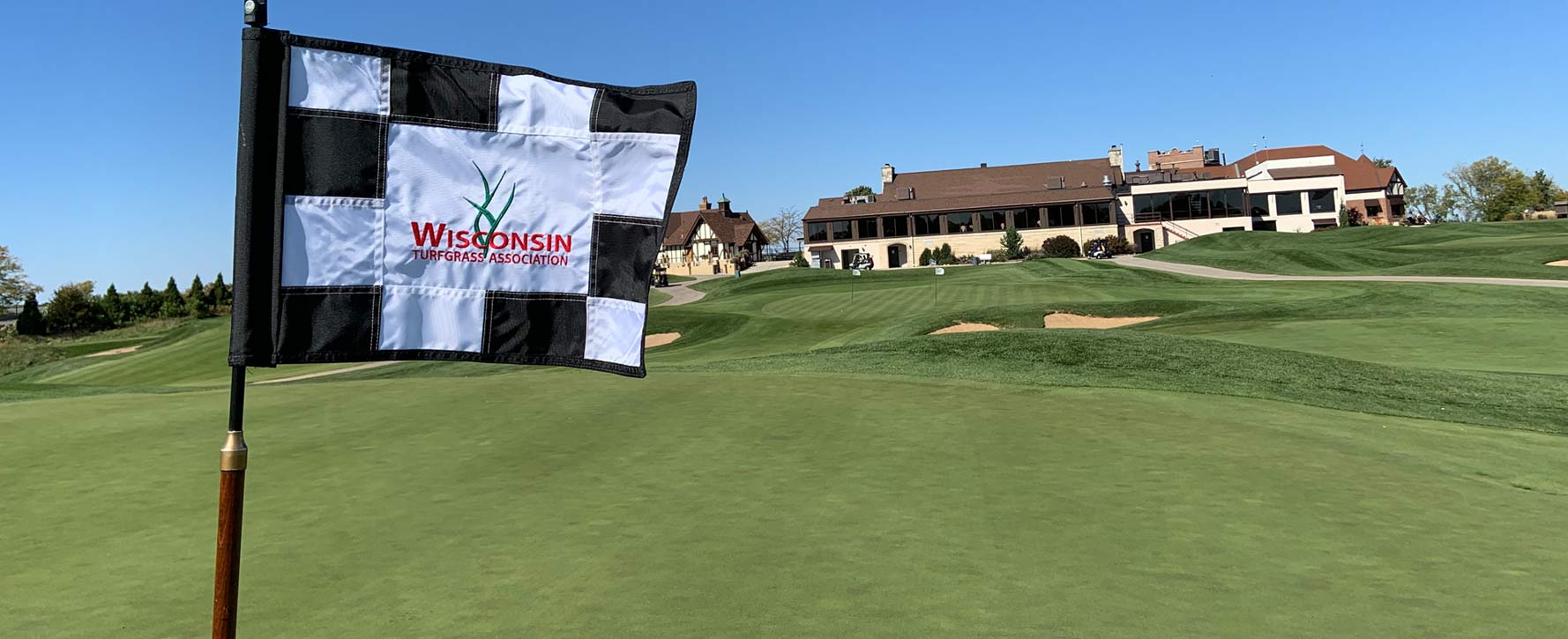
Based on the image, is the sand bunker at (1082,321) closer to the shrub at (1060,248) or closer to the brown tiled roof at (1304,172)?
the shrub at (1060,248)

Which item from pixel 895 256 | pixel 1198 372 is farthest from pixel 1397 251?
pixel 1198 372

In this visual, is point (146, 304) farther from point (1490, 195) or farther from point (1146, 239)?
point (1490, 195)

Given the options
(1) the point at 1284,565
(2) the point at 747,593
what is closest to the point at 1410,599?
(1) the point at 1284,565

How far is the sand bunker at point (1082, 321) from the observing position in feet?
101

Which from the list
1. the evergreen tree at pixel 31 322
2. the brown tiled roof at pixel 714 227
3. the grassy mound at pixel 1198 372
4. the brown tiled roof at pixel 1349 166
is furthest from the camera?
the brown tiled roof at pixel 714 227

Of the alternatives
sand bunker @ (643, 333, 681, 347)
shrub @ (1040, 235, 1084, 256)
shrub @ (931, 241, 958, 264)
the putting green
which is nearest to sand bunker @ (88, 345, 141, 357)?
sand bunker @ (643, 333, 681, 347)

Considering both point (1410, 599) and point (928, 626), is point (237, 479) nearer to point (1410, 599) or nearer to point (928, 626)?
point (928, 626)

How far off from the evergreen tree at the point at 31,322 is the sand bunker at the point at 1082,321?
236 feet

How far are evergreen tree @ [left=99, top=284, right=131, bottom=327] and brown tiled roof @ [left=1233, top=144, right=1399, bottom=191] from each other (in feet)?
371

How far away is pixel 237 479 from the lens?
11.8 ft

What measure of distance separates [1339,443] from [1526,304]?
25.5 m

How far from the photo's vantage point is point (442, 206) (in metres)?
4.14

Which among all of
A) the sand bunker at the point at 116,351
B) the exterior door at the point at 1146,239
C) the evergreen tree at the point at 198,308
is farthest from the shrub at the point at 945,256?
the sand bunker at the point at 116,351

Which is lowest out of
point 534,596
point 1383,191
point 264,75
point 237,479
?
point 534,596
